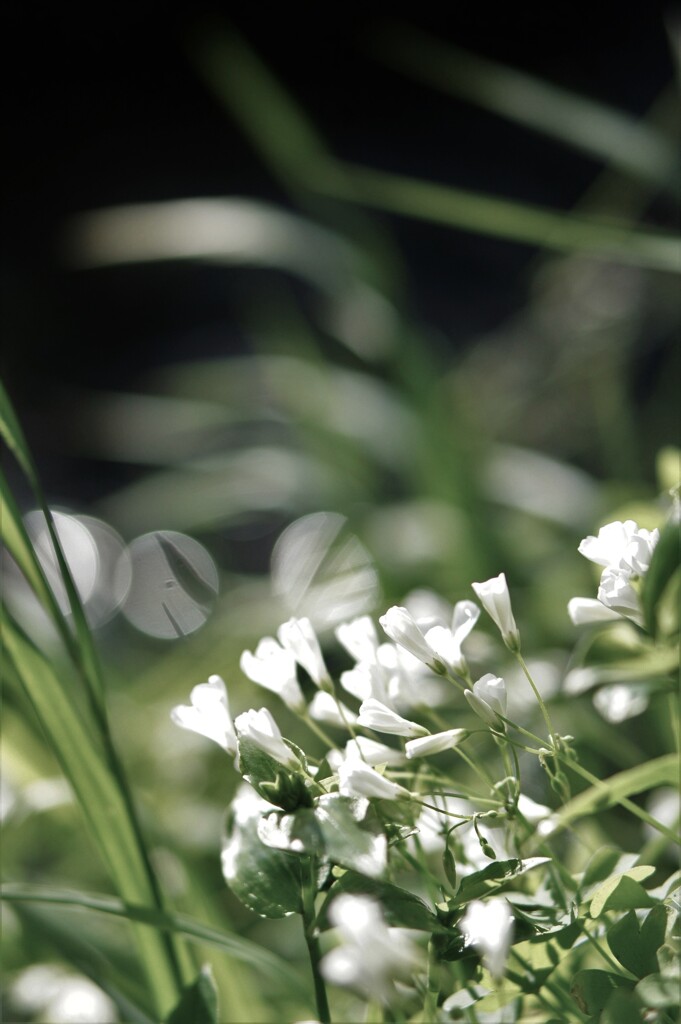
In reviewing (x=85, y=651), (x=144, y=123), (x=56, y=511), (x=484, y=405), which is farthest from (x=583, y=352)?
(x=144, y=123)

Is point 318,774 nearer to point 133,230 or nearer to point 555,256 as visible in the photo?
point 133,230

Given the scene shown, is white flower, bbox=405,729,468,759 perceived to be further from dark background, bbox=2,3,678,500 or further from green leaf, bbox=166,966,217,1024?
dark background, bbox=2,3,678,500

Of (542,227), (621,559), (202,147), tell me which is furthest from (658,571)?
(202,147)

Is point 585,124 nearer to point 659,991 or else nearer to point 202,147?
point 659,991

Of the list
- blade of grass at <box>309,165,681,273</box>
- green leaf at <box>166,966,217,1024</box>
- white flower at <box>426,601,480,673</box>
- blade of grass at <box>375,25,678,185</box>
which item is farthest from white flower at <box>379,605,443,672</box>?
blade of grass at <box>375,25,678,185</box>

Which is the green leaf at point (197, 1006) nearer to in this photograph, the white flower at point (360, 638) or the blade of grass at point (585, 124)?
the white flower at point (360, 638)

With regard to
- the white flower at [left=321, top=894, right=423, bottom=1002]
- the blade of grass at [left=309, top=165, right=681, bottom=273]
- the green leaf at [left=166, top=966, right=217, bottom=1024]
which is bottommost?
the green leaf at [left=166, top=966, right=217, bottom=1024]
